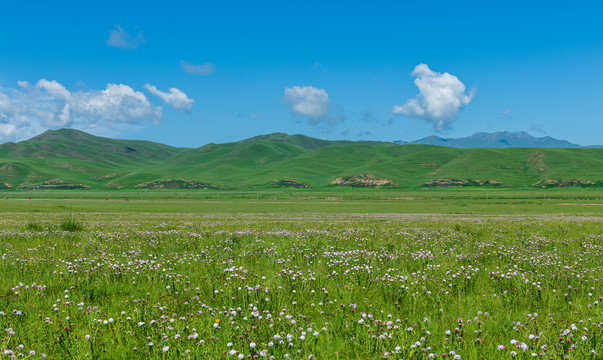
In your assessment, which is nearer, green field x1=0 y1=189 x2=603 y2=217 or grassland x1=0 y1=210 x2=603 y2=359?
grassland x1=0 y1=210 x2=603 y2=359

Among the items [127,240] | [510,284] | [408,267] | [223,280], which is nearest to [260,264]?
[223,280]

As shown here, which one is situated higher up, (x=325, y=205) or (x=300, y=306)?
(x=300, y=306)

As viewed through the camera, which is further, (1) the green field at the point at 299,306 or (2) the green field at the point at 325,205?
(2) the green field at the point at 325,205

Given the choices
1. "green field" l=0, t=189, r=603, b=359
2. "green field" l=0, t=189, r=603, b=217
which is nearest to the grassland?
"green field" l=0, t=189, r=603, b=359

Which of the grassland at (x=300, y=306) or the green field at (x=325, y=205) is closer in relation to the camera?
the grassland at (x=300, y=306)

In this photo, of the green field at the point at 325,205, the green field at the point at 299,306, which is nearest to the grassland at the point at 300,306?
the green field at the point at 299,306

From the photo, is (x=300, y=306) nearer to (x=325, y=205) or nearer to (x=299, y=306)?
(x=299, y=306)

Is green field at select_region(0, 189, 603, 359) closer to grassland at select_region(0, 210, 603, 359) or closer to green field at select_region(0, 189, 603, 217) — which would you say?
grassland at select_region(0, 210, 603, 359)

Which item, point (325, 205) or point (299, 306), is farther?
point (325, 205)

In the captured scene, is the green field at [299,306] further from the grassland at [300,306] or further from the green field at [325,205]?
the green field at [325,205]

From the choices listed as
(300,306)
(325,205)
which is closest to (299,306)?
(300,306)

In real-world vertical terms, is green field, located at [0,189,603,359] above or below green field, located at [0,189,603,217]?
above

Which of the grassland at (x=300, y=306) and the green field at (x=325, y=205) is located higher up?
the grassland at (x=300, y=306)

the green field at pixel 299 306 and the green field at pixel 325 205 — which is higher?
the green field at pixel 299 306
